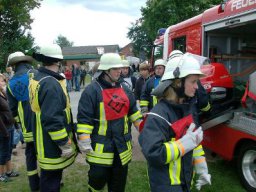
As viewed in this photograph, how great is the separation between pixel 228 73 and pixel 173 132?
11.1ft

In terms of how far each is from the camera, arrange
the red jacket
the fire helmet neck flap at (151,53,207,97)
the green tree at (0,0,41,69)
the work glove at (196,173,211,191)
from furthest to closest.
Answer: the green tree at (0,0,41,69) < the red jacket < the work glove at (196,173,211,191) < the fire helmet neck flap at (151,53,207,97)

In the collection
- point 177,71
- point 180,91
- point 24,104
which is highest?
point 177,71

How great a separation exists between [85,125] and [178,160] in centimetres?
134

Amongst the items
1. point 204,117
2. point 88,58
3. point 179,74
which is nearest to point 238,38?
point 204,117

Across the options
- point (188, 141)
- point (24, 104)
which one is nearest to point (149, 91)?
point (24, 104)

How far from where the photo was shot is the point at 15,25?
30312mm

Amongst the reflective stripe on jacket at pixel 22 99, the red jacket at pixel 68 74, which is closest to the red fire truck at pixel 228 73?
the reflective stripe on jacket at pixel 22 99

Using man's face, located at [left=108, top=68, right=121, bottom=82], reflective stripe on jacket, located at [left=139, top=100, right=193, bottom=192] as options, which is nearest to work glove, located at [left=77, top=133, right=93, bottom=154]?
man's face, located at [left=108, top=68, right=121, bottom=82]

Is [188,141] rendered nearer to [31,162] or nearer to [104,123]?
[104,123]

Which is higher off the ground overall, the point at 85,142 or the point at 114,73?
the point at 114,73

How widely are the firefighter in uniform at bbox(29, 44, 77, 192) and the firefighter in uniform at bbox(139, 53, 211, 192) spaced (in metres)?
1.31

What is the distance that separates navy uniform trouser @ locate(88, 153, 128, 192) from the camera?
3.60 meters

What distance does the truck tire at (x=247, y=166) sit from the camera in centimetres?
455

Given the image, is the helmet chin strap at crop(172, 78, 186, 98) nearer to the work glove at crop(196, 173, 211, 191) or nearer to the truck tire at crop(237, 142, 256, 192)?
the work glove at crop(196, 173, 211, 191)
